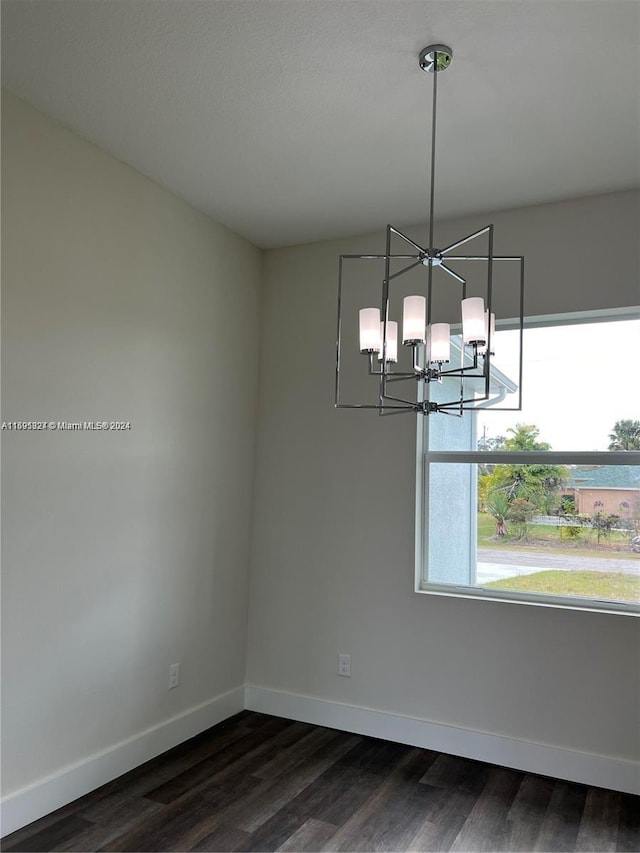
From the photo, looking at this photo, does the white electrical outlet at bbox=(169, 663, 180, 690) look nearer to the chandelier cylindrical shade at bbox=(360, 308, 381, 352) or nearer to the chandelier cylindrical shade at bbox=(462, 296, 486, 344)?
the chandelier cylindrical shade at bbox=(360, 308, 381, 352)

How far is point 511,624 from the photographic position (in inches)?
124

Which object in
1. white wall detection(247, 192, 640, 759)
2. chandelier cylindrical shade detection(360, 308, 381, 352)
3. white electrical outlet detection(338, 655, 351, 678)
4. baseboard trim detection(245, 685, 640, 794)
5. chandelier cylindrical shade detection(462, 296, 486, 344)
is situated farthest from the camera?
white electrical outlet detection(338, 655, 351, 678)

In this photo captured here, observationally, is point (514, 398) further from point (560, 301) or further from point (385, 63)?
point (385, 63)

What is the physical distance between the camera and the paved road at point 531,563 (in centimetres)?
307

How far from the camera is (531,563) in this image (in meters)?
3.25

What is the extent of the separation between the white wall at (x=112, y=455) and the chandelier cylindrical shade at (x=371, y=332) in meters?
1.35

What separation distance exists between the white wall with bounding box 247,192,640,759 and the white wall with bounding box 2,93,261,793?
21 centimetres

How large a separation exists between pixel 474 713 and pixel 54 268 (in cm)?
281

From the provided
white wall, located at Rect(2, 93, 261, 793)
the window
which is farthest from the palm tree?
white wall, located at Rect(2, 93, 261, 793)

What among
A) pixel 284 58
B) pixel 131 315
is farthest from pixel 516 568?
pixel 284 58

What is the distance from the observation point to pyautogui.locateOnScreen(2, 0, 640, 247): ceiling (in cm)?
203

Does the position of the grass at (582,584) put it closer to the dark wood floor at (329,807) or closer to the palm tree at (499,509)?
the palm tree at (499,509)

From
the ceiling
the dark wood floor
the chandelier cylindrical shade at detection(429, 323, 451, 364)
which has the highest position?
the ceiling

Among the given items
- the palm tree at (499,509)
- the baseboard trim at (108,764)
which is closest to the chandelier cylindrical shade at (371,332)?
the palm tree at (499,509)
